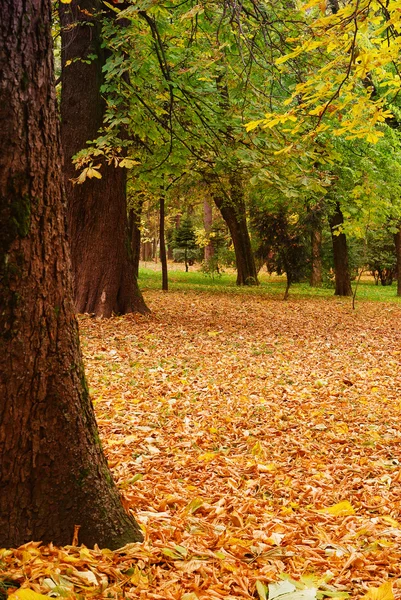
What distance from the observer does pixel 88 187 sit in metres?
A: 8.91

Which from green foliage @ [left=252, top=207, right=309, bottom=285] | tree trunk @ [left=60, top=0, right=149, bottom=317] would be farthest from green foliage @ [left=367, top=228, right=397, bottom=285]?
tree trunk @ [left=60, top=0, right=149, bottom=317]

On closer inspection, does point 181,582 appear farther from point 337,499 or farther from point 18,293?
point 337,499

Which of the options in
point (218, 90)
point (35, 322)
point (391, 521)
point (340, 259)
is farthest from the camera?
point (340, 259)

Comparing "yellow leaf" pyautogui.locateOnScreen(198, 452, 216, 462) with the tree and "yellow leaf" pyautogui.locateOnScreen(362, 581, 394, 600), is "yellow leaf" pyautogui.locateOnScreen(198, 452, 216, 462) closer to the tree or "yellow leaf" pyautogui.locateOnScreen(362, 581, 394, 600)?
"yellow leaf" pyautogui.locateOnScreen(362, 581, 394, 600)

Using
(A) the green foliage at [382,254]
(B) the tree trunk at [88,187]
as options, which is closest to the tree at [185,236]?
(A) the green foliage at [382,254]

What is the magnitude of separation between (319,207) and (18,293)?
1364 cm

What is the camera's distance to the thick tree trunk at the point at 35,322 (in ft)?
6.86

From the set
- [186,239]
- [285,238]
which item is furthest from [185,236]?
[285,238]

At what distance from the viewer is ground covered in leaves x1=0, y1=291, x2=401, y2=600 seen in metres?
2.33

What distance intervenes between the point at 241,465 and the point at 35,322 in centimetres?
235

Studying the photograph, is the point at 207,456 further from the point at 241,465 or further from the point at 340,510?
the point at 340,510

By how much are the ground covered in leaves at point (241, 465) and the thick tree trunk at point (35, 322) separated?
7.1 inches

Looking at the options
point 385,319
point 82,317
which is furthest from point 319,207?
point 82,317

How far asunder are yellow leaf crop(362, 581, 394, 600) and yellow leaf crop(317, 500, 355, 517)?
987mm
